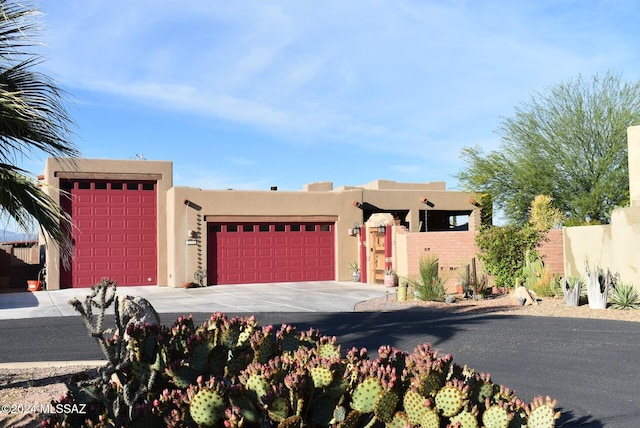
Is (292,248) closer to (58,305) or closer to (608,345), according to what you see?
(58,305)

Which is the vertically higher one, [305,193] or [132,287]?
[305,193]

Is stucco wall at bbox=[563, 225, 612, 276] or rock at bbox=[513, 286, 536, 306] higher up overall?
stucco wall at bbox=[563, 225, 612, 276]

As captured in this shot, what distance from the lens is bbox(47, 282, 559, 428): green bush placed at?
4445mm

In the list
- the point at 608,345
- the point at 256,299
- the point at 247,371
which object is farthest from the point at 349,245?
the point at 247,371

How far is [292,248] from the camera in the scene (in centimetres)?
2586

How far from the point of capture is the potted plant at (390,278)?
22750mm

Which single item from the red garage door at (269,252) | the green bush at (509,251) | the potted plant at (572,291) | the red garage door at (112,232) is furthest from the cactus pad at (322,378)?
the red garage door at (112,232)

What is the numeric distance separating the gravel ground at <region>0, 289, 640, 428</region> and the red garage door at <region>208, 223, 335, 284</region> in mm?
9787

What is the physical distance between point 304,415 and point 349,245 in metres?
21.9

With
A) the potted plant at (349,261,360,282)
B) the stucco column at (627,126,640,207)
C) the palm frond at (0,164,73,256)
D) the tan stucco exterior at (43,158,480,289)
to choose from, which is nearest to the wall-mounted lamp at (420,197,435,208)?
the tan stucco exterior at (43,158,480,289)

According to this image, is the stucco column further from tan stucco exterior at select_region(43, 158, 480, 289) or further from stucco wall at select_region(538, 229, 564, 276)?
tan stucco exterior at select_region(43, 158, 480, 289)

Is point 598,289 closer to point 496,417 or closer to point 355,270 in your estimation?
point 496,417

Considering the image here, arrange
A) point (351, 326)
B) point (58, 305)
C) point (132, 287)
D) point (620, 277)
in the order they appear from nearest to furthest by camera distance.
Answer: point (351, 326) → point (620, 277) → point (58, 305) → point (132, 287)

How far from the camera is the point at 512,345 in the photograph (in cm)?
1052
